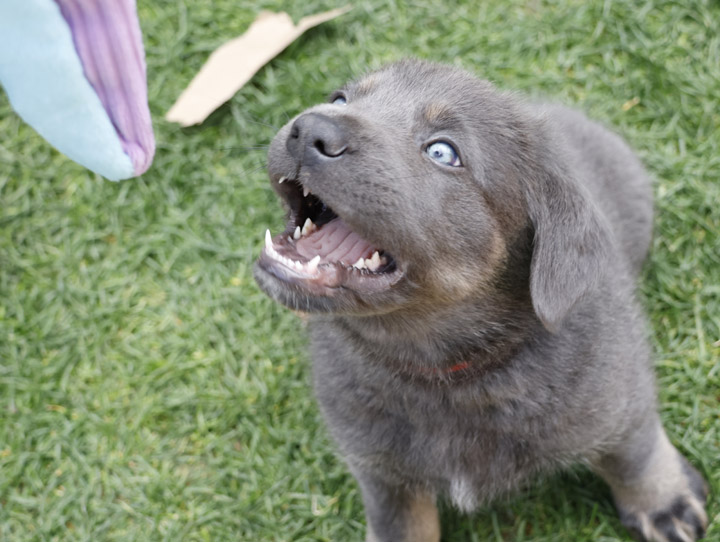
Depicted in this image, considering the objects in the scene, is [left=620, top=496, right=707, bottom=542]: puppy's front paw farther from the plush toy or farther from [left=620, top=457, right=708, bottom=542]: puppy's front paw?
the plush toy

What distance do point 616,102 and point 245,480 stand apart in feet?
8.96

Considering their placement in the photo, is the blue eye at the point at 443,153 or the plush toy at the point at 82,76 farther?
the blue eye at the point at 443,153

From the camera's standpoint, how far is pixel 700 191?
421cm

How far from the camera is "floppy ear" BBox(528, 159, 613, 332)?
2.59m

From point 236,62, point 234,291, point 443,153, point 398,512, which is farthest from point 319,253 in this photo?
point 236,62

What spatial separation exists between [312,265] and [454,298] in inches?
18.7

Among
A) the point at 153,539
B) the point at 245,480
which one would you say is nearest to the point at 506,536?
the point at 245,480

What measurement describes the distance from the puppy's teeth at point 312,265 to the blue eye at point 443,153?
48 centimetres

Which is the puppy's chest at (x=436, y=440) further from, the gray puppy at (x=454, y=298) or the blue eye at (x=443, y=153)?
the blue eye at (x=443, y=153)

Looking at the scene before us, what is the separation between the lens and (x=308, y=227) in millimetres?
2672

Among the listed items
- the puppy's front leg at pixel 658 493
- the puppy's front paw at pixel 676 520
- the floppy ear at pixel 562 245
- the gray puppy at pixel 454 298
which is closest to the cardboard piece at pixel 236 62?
the gray puppy at pixel 454 298

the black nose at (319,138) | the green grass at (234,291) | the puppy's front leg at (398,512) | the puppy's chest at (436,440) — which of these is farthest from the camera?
the green grass at (234,291)

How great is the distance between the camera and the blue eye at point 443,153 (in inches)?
103

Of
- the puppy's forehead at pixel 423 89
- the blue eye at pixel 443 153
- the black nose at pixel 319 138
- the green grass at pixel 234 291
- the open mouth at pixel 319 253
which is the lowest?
the green grass at pixel 234 291
